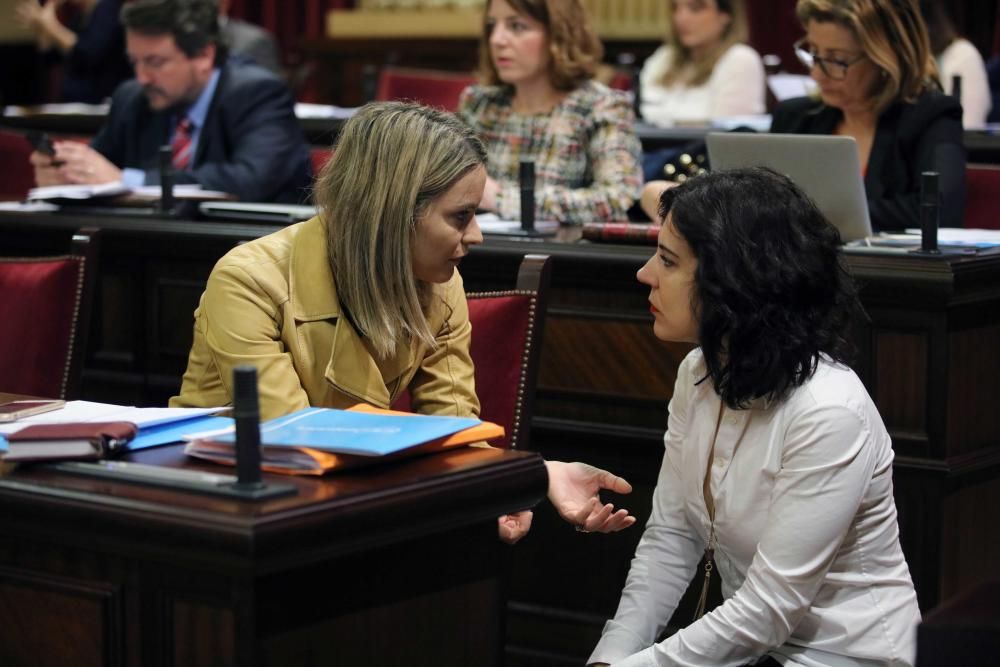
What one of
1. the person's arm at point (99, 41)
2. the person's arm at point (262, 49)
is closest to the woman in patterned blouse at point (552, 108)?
the person's arm at point (262, 49)

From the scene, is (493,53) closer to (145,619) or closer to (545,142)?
(545,142)

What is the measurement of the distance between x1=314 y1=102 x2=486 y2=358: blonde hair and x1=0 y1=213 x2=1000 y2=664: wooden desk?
809 millimetres

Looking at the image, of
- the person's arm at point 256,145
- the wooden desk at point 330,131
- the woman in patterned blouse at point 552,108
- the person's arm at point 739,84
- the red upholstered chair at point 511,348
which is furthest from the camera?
the person's arm at point 739,84

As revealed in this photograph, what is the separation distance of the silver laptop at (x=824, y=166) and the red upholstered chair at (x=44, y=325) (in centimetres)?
123

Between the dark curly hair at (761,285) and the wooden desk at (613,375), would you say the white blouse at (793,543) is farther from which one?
the wooden desk at (613,375)


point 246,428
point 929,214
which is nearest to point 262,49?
point 929,214

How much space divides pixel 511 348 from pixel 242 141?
1948 millimetres

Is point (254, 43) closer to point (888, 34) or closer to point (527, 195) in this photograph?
point (527, 195)

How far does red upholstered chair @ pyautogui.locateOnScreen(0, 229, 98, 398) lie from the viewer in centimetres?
271

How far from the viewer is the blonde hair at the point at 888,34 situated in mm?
3379

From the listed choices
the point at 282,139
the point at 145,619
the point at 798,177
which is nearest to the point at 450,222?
the point at 145,619

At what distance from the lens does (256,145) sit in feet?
13.7

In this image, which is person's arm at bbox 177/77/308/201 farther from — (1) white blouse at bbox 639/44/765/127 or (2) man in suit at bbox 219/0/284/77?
(2) man in suit at bbox 219/0/284/77

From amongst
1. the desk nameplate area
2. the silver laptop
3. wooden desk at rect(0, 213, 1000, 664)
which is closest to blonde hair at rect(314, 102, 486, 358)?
the desk nameplate area
